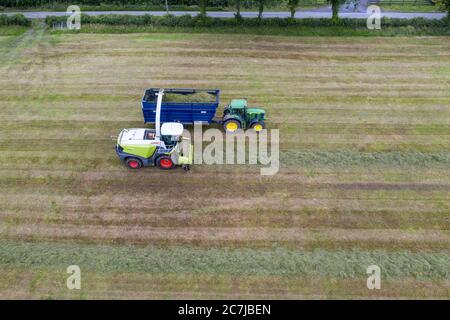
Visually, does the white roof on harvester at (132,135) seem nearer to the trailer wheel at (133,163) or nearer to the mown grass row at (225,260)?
the trailer wheel at (133,163)

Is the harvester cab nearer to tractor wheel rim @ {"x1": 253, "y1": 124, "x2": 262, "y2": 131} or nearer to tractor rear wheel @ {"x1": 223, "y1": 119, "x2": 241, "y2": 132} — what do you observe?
tractor rear wheel @ {"x1": 223, "y1": 119, "x2": 241, "y2": 132}

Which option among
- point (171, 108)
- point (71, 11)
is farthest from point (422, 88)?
point (71, 11)

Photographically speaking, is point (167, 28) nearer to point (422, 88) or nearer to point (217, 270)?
point (422, 88)

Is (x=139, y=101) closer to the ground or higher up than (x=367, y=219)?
higher up

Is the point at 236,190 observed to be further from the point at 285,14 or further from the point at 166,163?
the point at 285,14

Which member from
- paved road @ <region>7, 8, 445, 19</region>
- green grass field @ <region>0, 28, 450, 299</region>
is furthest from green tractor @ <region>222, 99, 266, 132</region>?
paved road @ <region>7, 8, 445, 19</region>

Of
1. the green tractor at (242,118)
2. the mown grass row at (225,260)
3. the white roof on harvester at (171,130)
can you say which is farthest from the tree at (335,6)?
the mown grass row at (225,260)
